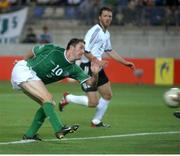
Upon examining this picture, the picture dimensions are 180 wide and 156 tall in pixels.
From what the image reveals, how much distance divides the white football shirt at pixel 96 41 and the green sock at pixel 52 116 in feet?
10.7

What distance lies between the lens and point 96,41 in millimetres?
15188

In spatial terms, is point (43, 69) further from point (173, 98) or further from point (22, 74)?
point (173, 98)

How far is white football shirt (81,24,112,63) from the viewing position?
15102 millimetres

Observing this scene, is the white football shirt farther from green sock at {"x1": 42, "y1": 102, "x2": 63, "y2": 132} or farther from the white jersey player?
green sock at {"x1": 42, "y1": 102, "x2": 63, "y2": 132}

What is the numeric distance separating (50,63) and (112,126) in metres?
3.29

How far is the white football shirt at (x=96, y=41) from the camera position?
15102 mm

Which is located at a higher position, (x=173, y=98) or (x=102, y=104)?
(x=173, y=98)

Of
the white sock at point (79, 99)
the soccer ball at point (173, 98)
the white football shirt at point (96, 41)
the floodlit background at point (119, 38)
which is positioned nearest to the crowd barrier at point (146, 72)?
the floodlit background at point (119, 38)

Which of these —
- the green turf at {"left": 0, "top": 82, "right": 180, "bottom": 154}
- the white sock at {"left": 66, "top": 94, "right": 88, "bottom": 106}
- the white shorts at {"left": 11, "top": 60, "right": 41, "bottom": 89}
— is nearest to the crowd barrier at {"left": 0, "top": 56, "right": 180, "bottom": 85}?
the green turf at {"left": 0, "top": 82, "right": 180, "bottom": 154}

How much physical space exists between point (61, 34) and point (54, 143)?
2043 cm

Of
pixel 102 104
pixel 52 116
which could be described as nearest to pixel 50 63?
pixel 52 116

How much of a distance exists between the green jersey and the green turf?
1073 mm

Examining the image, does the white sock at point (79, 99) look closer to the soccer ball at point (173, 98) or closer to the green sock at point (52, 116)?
the soccer ball at point (173, 98)

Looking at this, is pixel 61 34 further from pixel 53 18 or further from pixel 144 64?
pixel 144 64
